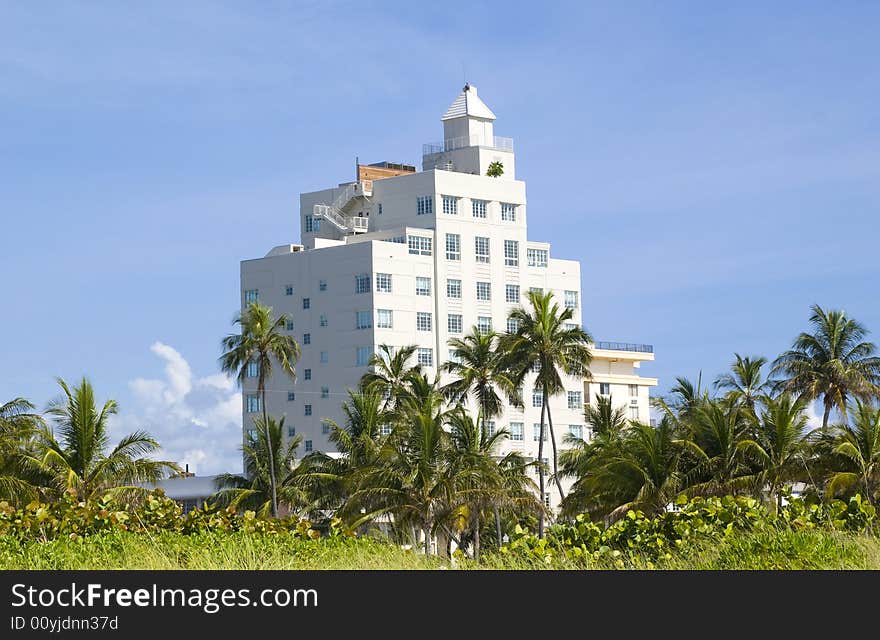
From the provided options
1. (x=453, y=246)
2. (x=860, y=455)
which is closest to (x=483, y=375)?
(x=453, y=246)

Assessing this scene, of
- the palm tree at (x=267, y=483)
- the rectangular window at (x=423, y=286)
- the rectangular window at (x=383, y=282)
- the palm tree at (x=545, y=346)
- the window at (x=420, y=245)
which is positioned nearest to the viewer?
the palm tree at (x=267, y=483)

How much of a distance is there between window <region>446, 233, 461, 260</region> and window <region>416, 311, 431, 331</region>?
5208mm

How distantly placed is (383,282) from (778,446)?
192 ft

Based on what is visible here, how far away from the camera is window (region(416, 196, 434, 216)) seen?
118 m

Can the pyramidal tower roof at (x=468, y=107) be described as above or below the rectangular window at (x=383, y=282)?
above

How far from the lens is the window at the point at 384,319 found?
112 metres

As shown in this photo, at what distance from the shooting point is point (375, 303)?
112375mm

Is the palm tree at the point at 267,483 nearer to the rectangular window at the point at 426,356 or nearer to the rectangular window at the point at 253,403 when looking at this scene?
the rectangular window at the point at 426,356

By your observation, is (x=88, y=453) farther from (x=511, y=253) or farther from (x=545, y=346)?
(x=511, y=253)

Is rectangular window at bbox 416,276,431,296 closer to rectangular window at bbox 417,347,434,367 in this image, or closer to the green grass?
rectangular window at bbox 417,347,434,367

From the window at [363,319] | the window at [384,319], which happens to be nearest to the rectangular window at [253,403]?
the window at [363,319]

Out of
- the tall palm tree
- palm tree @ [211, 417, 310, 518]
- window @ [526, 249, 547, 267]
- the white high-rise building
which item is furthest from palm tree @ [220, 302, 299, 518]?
window @ [526, 249, 547, 267]

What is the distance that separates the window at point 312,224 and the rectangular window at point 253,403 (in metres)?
16.2
